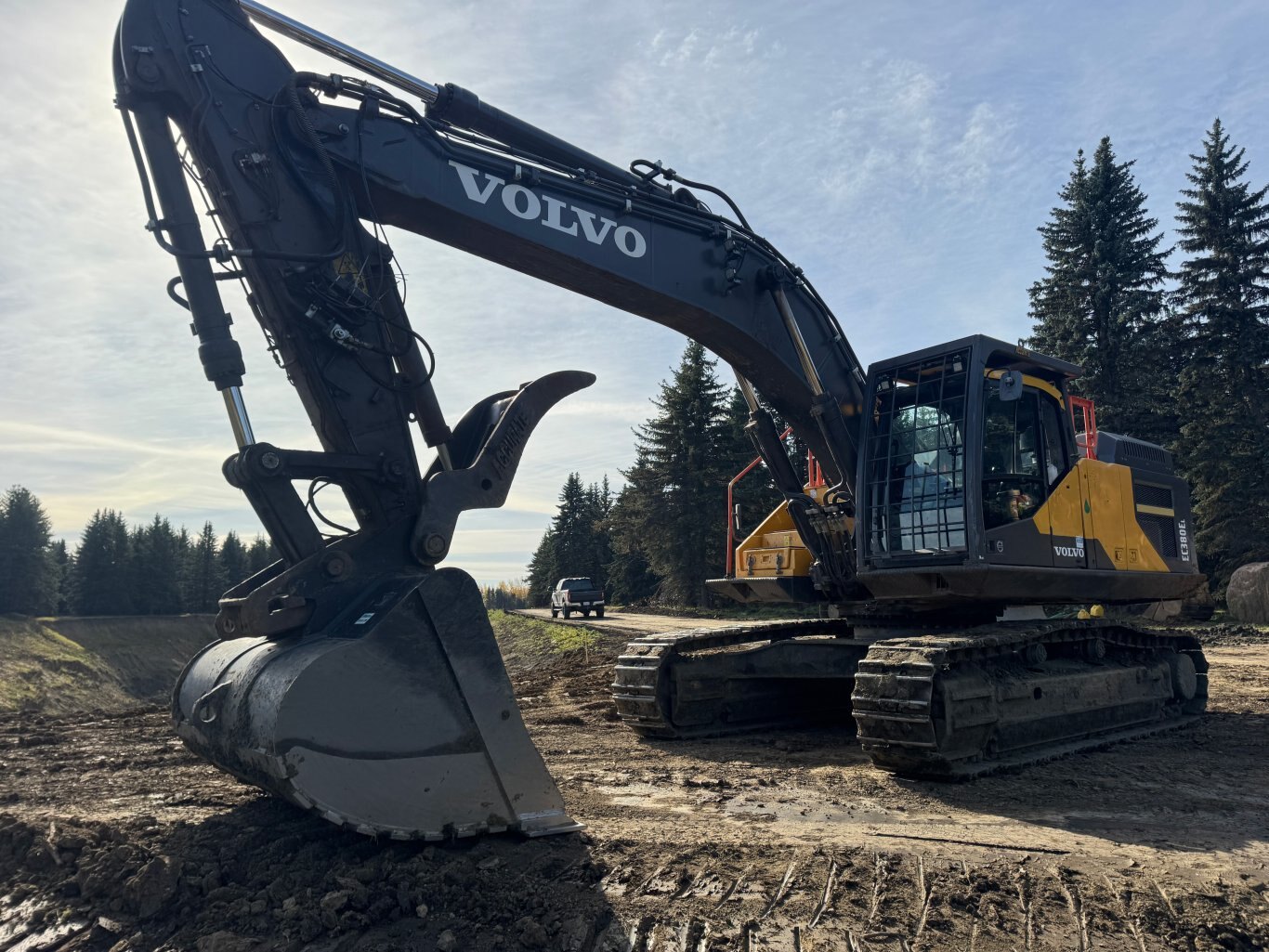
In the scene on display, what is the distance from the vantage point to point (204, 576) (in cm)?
7625

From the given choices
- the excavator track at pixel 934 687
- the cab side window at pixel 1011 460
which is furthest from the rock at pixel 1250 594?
the cab side window at pixel 1011 460

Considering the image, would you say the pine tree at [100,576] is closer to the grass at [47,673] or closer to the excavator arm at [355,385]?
the grass at [47,673]

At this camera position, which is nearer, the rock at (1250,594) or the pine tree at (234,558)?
the rock at (1250,594)

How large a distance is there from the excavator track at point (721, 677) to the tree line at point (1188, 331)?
879 inches

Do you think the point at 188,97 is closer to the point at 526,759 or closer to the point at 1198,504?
the point at 526,759

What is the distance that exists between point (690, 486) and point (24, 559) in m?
45.8

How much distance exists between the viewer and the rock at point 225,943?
11.9 ft

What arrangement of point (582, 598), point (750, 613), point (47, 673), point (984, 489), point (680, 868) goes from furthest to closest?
point (47, 673)
point (582, 598)
point (750, 613)
point (984, 489)
point (680, 868)

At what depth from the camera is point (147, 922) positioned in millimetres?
3934

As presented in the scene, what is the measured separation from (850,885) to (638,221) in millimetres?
4659

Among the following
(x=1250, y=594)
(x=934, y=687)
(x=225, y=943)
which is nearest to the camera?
(x=225, y=943)

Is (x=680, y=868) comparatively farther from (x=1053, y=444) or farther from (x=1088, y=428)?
(x=1088, y=428)

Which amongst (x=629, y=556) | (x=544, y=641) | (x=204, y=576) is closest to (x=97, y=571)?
(x=204, y=576)

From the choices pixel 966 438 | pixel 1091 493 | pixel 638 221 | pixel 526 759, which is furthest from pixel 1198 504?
pixel 526 759
